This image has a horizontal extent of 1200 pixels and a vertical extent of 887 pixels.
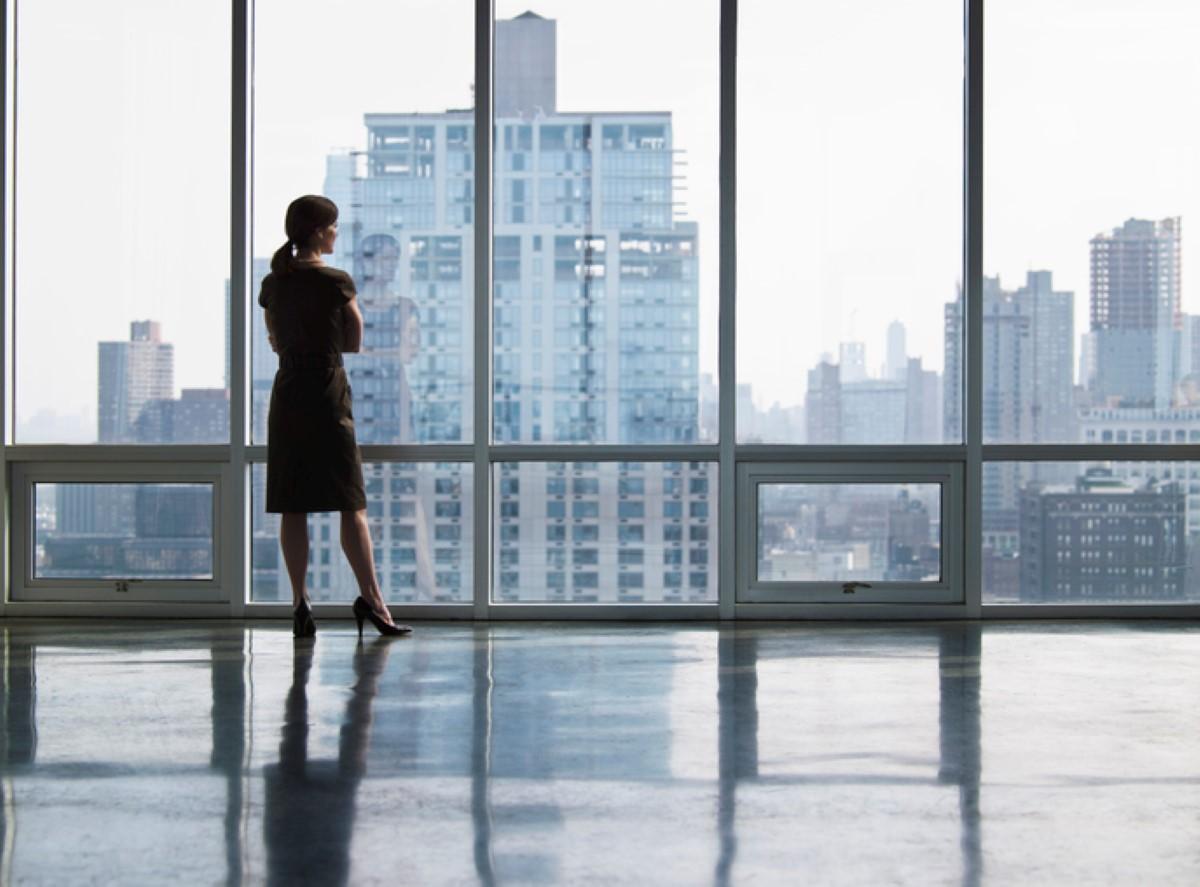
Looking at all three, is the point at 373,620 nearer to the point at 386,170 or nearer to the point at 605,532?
the point at 605,532

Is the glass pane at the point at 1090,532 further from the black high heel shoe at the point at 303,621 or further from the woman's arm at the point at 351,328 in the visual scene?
the black high heel shoe at the point at 303,621

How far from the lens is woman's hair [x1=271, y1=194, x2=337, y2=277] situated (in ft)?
16.2

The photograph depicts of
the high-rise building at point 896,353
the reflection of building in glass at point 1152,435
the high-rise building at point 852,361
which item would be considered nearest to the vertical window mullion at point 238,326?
the high-rise building at point 852,361

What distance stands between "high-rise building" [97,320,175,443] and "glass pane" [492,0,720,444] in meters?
1.21

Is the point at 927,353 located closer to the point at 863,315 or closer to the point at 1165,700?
the point at 863,315

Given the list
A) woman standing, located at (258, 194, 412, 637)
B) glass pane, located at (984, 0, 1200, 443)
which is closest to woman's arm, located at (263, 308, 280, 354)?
woman standing, located at (258, 194, 412, 637)

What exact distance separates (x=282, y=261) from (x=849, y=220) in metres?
2.00

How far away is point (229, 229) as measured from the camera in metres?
5.50

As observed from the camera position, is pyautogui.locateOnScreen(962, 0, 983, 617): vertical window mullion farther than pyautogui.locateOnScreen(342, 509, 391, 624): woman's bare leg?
Yes

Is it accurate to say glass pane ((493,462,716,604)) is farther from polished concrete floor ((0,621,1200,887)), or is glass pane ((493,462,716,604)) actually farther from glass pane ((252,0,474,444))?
polished concrete floor ((0,621,1200,887))

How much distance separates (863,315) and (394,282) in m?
1.67

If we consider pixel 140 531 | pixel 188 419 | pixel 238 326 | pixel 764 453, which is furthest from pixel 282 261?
pixel 764 453

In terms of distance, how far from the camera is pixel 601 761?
9.74 feet

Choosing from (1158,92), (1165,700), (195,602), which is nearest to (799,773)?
(1165,700)
